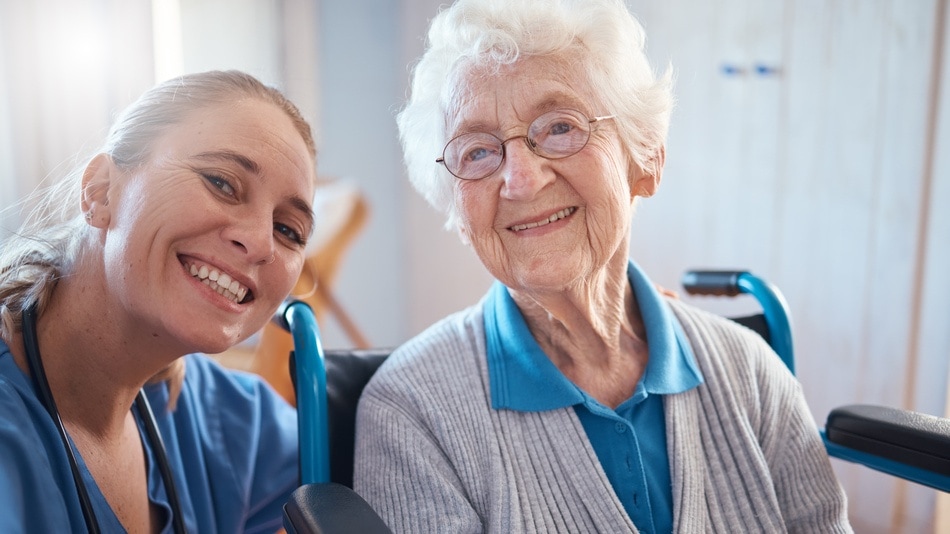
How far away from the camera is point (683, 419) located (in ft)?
4.30

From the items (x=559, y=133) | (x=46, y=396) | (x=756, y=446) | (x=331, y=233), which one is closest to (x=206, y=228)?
(x=46, y=396)

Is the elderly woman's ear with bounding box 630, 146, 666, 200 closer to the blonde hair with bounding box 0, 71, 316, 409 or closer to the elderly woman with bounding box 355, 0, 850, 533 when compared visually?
the elderly woman with bounding box 355, 0, 850, 533

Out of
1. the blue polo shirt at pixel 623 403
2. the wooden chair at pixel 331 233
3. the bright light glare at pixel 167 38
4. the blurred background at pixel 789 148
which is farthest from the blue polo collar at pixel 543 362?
the bright light glare at pixel 167 38

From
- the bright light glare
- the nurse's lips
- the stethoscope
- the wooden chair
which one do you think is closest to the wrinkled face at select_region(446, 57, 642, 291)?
the nurse's lips

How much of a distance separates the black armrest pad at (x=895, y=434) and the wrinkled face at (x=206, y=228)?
922 mm

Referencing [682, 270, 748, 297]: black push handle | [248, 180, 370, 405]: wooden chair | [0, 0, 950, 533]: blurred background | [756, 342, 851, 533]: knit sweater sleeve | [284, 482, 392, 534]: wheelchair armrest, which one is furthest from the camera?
[248, 180, 370, 405]: wooden chair

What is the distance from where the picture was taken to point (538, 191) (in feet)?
4.08

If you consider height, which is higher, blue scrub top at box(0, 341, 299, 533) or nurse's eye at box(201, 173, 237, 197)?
nurse's eye at box(201, 173, 237, 197)

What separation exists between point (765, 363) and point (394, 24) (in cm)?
283

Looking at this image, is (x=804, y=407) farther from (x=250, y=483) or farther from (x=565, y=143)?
(x=250, y=483)

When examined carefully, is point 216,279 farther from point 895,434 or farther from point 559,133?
point 895,434

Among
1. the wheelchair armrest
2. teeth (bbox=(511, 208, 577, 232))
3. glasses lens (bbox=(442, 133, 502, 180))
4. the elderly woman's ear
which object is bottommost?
the wheelchair armrest

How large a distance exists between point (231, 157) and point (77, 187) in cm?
26

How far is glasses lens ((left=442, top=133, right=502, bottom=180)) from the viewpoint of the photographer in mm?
1277
